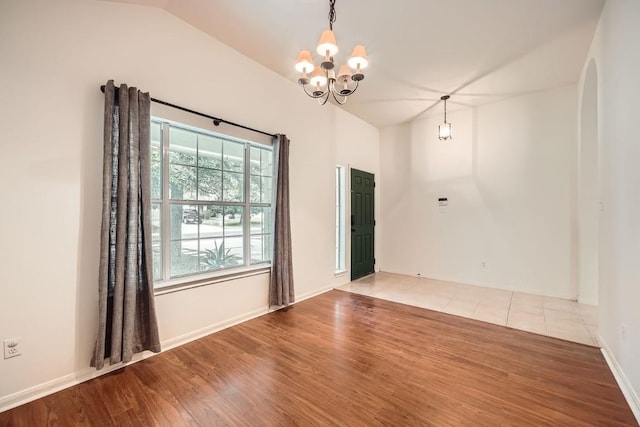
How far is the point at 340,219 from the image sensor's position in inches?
195

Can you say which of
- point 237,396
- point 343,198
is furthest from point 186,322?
point 343,198

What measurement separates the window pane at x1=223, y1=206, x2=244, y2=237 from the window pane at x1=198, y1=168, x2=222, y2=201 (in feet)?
0.68

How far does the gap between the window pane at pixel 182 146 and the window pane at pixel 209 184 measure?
0.16m

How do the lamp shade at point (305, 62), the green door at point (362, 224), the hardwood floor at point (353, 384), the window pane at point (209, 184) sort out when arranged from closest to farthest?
the hardwood floor at point (353, 384), the lamp shade at point (305, 62), the window pane at point (209, 184), the green door at point (362, 224)

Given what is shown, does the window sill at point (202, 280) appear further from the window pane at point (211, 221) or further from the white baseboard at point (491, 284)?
the white baseboard at point (491, 284)

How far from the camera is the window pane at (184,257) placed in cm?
270

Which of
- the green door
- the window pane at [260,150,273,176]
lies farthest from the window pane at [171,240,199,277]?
the green door

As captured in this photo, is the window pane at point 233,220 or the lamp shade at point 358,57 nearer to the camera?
the lamp shade at point 358,57

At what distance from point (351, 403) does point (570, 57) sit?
4.48m

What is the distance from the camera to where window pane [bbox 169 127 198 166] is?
2.68 meters

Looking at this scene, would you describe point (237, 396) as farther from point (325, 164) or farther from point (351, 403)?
point (325, 164)

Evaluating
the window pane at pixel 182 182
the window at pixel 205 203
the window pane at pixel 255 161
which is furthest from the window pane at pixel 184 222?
the window pane at pixel 255 161

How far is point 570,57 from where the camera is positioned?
10.6 feet

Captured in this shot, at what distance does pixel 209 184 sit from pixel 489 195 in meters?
4.46
